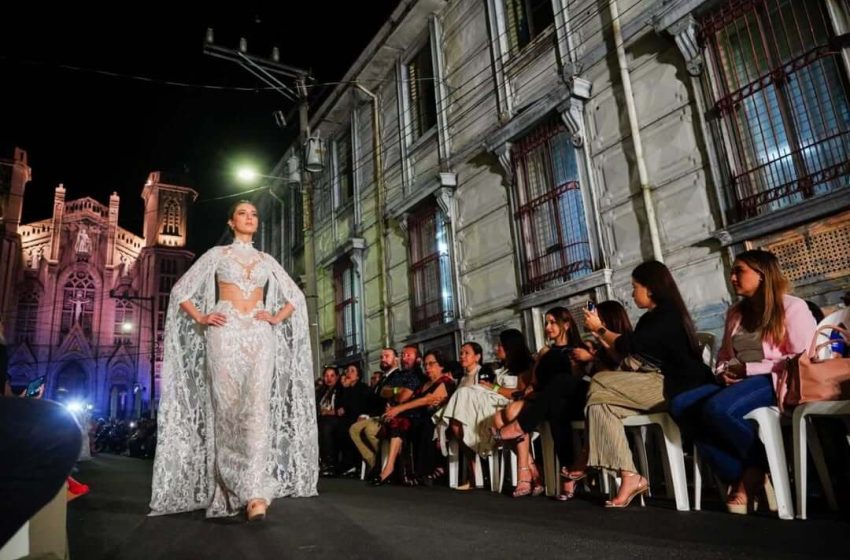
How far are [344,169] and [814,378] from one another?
1336 centimetres

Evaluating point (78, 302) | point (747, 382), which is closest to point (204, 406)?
point (747, 382)

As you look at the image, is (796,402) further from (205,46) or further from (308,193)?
(205,46)

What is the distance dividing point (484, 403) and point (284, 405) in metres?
1.69

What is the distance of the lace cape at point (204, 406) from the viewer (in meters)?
3.78

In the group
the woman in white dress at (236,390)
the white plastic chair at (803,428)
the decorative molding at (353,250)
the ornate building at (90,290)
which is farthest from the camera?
the ornate building at (90,290)

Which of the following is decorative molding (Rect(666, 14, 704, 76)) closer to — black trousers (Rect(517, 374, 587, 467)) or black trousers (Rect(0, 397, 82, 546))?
black trousers (Rect(517, 374, 587, 467))

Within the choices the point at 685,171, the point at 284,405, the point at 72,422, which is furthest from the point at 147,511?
the point at 685,171

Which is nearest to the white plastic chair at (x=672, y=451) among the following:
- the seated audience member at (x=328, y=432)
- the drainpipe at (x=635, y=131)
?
the drainpipe at (x=635, y=131)

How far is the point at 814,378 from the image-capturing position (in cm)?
272

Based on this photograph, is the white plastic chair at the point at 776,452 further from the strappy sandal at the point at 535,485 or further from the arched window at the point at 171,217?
the arched window at the point at 171,217

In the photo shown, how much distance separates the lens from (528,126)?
27.7ft

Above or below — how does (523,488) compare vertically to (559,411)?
below

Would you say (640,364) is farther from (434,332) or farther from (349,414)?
(434,332)

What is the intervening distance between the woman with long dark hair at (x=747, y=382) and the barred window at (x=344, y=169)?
40.0 ft
